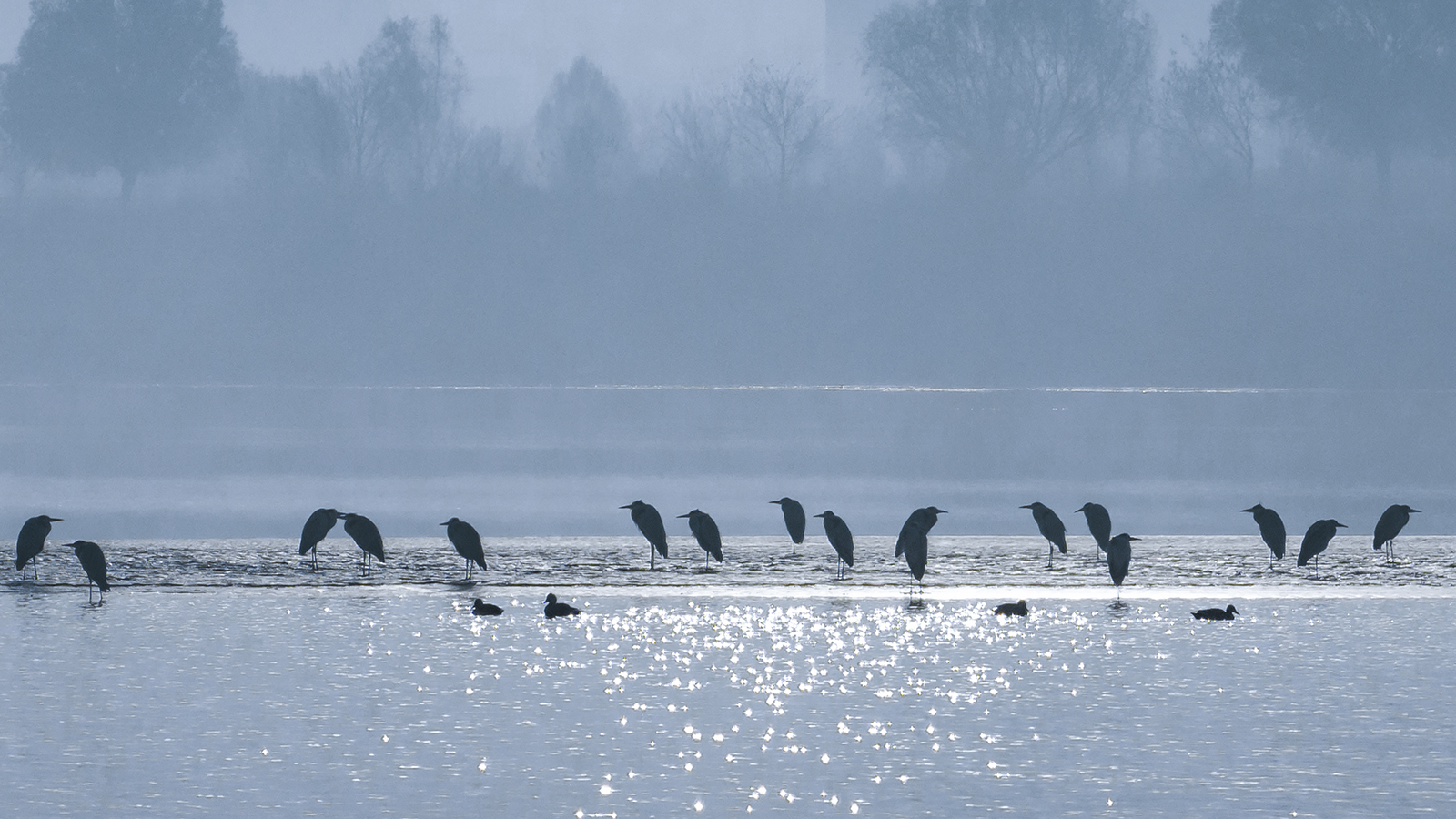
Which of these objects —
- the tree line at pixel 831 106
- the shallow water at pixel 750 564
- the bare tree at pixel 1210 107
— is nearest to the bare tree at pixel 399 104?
the tree line at pixel 831 106

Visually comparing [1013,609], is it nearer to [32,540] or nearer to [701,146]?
[32,540]

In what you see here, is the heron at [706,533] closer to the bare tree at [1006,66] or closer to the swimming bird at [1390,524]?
the swimming bird at [1390,524]

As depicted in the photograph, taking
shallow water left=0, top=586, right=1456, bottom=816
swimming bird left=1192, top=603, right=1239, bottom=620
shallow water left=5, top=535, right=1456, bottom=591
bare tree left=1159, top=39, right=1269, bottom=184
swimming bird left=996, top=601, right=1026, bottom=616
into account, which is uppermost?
bare tree left=1159, top=39, right=1269, bottom=184

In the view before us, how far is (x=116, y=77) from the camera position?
97500 mm

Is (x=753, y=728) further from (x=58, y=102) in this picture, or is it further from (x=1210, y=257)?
(x=58, y=102)

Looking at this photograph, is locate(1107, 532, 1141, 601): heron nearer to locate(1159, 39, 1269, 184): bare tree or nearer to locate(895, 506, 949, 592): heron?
locate(895, 506, 949, 592): heron

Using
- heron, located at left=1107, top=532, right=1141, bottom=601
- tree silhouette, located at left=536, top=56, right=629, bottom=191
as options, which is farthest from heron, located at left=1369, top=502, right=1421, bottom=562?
tree silhouette, located at left=536, top=56, right=629, bottom=191

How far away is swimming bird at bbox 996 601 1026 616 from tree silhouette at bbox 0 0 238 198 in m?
87.0

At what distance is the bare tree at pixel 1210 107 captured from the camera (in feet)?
308

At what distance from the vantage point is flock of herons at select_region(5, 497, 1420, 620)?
675 inches

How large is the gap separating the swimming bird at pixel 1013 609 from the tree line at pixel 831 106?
75.2m

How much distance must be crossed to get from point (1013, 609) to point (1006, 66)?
257 feet

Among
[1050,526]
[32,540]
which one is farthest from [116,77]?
[1050,526]

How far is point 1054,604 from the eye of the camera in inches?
675
